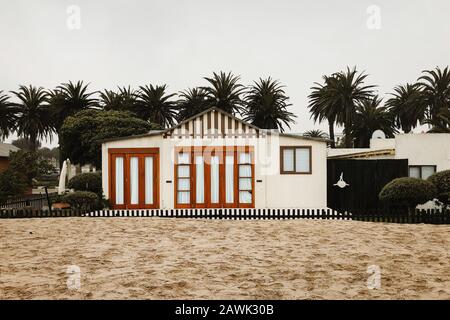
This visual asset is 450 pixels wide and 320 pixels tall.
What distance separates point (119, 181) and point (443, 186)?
567 inches

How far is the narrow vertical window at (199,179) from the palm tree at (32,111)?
118 feet

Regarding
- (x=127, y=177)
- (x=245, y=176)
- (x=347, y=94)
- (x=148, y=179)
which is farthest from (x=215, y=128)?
(x=347, y=94)

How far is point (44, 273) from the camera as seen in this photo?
8.51m

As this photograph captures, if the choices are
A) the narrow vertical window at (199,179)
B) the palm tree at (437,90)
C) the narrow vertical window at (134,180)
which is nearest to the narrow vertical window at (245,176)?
the narrow vertical window at (199,179)

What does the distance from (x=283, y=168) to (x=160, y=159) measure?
5855 millimetres

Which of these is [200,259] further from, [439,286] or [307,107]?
[307,107]

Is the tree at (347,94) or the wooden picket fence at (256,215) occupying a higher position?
the tree at (347,94)

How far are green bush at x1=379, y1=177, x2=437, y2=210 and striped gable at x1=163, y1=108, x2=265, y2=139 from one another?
6.22m

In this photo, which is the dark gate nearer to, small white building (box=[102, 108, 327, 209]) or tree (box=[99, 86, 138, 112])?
small white building (box=[102, 108, 327, 209])

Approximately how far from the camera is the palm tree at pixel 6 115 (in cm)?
4631

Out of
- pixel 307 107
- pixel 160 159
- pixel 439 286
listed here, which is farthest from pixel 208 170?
pixel 307 107

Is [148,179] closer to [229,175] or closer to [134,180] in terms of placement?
[134,180]

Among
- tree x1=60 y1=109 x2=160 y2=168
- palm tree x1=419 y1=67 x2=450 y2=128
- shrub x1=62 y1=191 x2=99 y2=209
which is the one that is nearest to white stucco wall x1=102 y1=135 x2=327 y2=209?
shrub x1=62 y1=191 x2=99 y2=209

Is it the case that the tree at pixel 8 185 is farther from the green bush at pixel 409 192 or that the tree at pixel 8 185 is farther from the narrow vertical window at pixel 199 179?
the green bush at pixel 409 192
